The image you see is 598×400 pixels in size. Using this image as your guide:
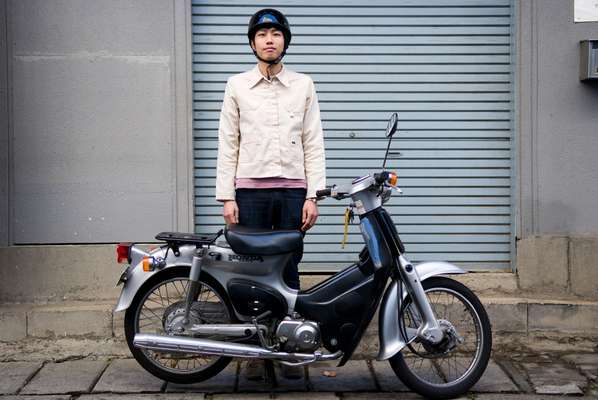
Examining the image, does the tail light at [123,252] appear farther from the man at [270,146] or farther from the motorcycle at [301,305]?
the man at [270,146]

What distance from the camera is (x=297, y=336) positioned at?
5.14 m

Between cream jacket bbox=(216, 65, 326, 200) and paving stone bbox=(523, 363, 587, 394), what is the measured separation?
187cm

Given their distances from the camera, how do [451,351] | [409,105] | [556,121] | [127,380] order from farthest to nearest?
[409,105]
[556,121]
[127,380]
[451,351]

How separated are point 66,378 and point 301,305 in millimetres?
1682

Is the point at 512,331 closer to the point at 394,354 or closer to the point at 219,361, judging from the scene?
the point at 394,354

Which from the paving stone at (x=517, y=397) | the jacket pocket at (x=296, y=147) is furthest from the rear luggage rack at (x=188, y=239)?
the paving stone at (x=517, y=397)

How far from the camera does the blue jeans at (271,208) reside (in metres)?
5.48

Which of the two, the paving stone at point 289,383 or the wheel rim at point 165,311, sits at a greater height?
the wheel rim at point 165,311

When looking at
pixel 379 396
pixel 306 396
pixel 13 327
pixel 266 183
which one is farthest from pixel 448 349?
pixel 13 327

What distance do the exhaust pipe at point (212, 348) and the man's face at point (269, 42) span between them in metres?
1.77

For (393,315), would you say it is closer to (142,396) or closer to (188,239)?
(188,239)

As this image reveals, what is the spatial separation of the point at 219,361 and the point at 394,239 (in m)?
1.32

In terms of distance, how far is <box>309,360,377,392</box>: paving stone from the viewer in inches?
216

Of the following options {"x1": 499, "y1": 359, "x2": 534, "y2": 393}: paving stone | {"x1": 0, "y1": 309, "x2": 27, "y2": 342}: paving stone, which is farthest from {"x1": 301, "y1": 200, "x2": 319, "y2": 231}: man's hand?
{"x1": 0, "y1": 309, "x2": 27, "y2": 342}: paving stone
